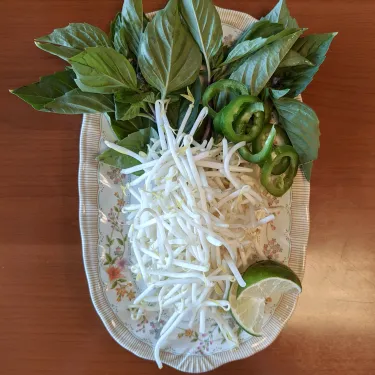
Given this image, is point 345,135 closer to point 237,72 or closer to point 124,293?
point 237,72

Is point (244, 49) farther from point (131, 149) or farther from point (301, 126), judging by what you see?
point (131, 149)

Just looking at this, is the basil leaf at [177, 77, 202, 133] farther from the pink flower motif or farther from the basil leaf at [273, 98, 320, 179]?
the pink flower motif

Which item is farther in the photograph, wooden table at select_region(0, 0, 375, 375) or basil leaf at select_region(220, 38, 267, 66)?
wooden table at select_region(0, 0, 375, 375)

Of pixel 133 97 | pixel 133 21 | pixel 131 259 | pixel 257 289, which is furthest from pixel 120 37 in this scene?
pixel 257 289

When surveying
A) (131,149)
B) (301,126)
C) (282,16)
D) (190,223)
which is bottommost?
(190,223)

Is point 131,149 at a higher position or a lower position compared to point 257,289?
higher

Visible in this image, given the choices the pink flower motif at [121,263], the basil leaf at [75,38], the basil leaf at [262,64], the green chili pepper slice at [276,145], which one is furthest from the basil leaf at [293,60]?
the pink flower motif at [121,263]

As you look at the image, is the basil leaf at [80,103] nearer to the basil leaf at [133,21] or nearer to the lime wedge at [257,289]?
the basil leaf at [133,21]

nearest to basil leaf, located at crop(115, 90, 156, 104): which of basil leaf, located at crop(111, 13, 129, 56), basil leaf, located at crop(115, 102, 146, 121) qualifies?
basil leaf, located at crop(115, 102, 146, 121)
